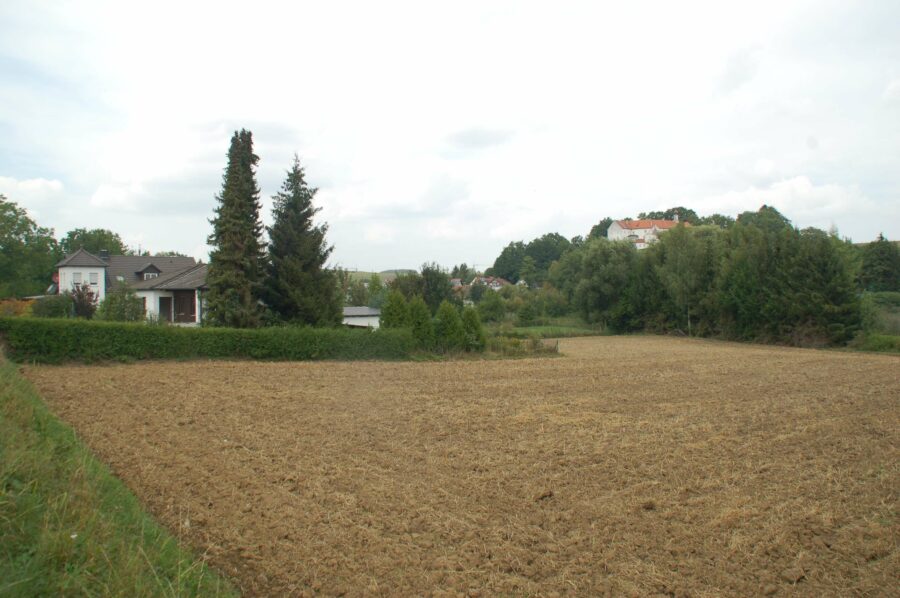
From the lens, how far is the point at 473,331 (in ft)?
96.4

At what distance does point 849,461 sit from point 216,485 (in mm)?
9044

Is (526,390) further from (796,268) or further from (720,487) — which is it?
(796,268)

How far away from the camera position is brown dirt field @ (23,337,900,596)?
548 cm

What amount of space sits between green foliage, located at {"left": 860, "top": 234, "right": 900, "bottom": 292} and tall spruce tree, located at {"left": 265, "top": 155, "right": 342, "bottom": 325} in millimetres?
53963

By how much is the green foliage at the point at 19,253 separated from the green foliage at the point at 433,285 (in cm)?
4429

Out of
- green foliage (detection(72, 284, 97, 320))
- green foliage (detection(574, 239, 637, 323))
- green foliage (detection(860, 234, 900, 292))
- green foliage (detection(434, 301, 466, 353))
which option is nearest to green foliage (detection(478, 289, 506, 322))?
green foliage (detection(574, 239, 637, 323))

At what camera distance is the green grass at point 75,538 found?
364 centimetres

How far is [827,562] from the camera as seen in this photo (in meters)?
5.65

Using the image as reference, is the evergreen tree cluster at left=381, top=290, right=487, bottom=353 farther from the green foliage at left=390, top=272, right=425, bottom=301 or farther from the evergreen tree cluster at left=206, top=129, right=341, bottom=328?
the green foliage at left=390, top=272, right=425, bottom=301

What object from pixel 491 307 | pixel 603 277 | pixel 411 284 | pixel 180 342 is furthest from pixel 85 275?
pixel 603 277

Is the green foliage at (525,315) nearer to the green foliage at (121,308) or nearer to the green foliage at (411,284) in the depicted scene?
the green foliage at (411,284)

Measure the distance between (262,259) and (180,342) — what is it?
745cm

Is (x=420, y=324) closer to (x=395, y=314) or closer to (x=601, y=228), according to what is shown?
(x=395, y=314)

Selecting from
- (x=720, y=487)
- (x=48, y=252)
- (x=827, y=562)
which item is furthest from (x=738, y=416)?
(x=48, y=252)
